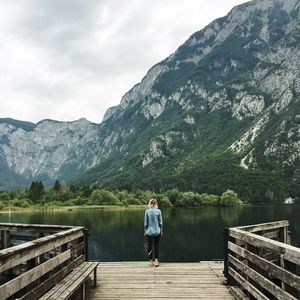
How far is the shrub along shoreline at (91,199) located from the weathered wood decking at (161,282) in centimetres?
15637

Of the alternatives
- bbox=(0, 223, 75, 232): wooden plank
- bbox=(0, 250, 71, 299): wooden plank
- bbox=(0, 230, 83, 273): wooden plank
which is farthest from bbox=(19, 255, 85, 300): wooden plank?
bbox=(0, 223, 75, 232): wooden plank

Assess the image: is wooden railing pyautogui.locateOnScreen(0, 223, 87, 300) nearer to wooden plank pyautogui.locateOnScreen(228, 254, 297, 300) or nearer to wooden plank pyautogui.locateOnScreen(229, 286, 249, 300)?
wooden plank pyautogui.locateOnScreen(229, 286, 249, 300)

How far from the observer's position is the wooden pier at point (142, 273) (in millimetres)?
8523

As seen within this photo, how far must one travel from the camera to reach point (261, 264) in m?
10.0

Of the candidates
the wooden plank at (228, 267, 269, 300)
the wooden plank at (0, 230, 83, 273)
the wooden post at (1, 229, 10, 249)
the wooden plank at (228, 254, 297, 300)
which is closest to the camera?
the wooden plank at (0, 230, 83, 273)

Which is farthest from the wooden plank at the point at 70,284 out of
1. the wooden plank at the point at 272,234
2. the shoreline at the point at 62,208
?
the shoreline at the point at 62,208

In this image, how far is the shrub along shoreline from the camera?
6983 inches

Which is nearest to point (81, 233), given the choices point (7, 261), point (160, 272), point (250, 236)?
point (160, 272)

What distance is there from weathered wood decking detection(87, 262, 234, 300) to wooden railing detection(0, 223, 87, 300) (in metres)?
1.26

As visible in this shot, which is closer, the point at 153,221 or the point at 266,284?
the point at 266,284

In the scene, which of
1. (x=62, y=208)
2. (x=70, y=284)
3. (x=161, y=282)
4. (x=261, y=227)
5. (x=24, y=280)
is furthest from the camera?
(x=62, y=208)

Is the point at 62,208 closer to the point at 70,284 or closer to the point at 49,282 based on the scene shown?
the point at 70,284

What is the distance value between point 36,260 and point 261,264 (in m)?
5.10

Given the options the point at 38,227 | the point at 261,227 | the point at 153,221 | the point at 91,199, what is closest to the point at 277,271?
the point at 261,227
